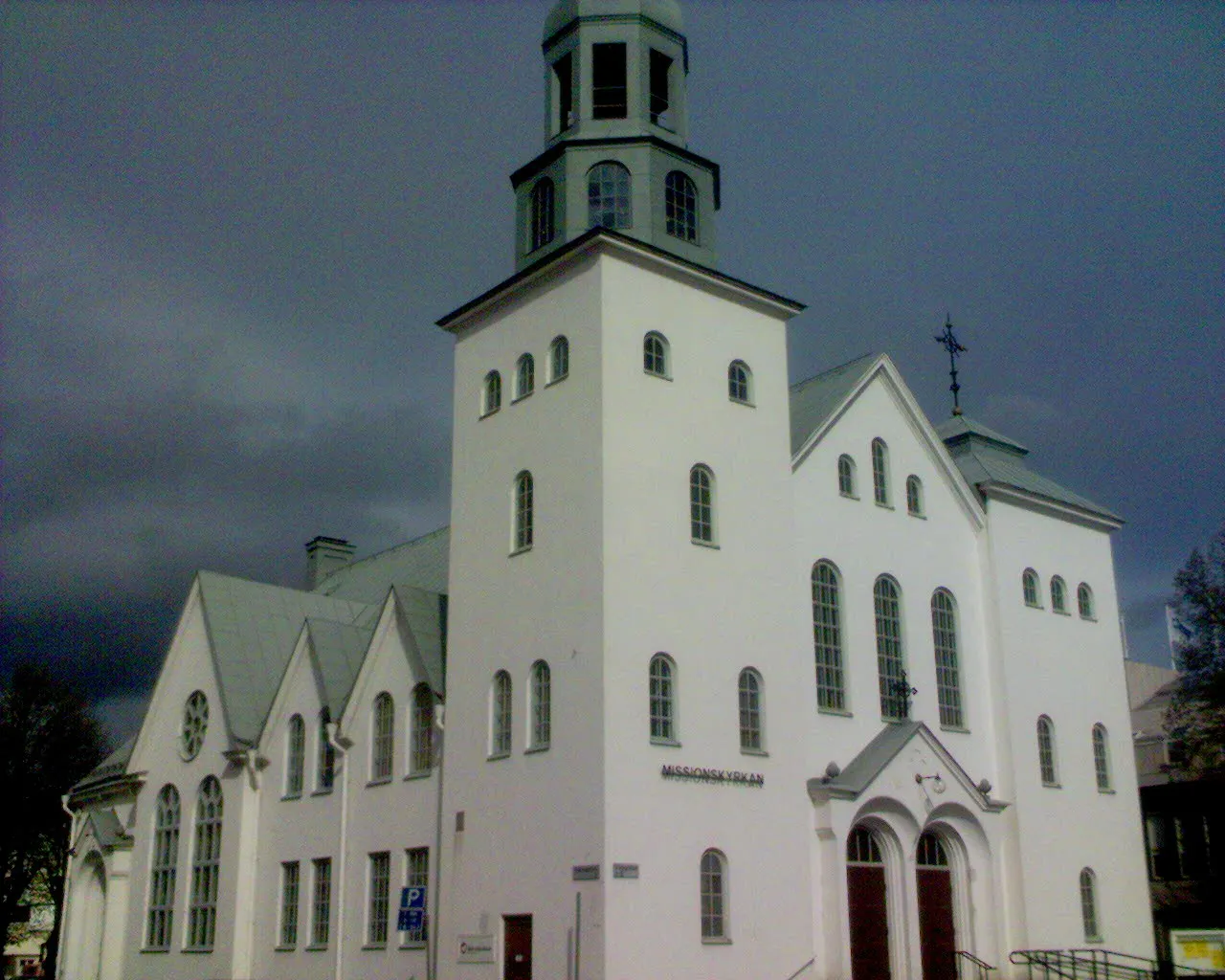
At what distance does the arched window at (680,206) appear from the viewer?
3123 cm

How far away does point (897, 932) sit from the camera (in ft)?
98.2

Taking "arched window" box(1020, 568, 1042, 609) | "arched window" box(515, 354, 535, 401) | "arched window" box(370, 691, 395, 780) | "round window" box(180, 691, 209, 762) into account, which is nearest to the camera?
"arched window" box(515, 354, 535, 401)

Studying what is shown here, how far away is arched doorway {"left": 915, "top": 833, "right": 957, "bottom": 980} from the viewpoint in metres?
30.7

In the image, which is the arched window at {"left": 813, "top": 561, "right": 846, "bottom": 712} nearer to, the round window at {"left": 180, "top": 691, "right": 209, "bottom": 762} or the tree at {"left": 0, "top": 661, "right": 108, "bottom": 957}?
the round window at {"left": 180, "top": 691, "right": 209, "bottom": 762}

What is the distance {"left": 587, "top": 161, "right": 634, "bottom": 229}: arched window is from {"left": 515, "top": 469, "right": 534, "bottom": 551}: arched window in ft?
18.1

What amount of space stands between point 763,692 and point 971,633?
7739 millimetres

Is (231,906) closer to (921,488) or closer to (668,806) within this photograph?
(668,806)

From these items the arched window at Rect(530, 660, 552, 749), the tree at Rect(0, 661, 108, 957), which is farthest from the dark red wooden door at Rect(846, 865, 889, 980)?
the tree at Rect(0, 661, 108, 957)

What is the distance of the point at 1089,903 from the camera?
34094 mm

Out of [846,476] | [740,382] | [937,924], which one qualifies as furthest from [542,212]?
[937,924]

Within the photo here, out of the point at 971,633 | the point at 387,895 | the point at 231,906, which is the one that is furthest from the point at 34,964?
the point at 971,633

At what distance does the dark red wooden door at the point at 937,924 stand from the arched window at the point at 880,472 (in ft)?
27.2

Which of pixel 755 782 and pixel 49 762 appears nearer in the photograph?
pixel 755 782

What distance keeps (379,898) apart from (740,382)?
13715mm
